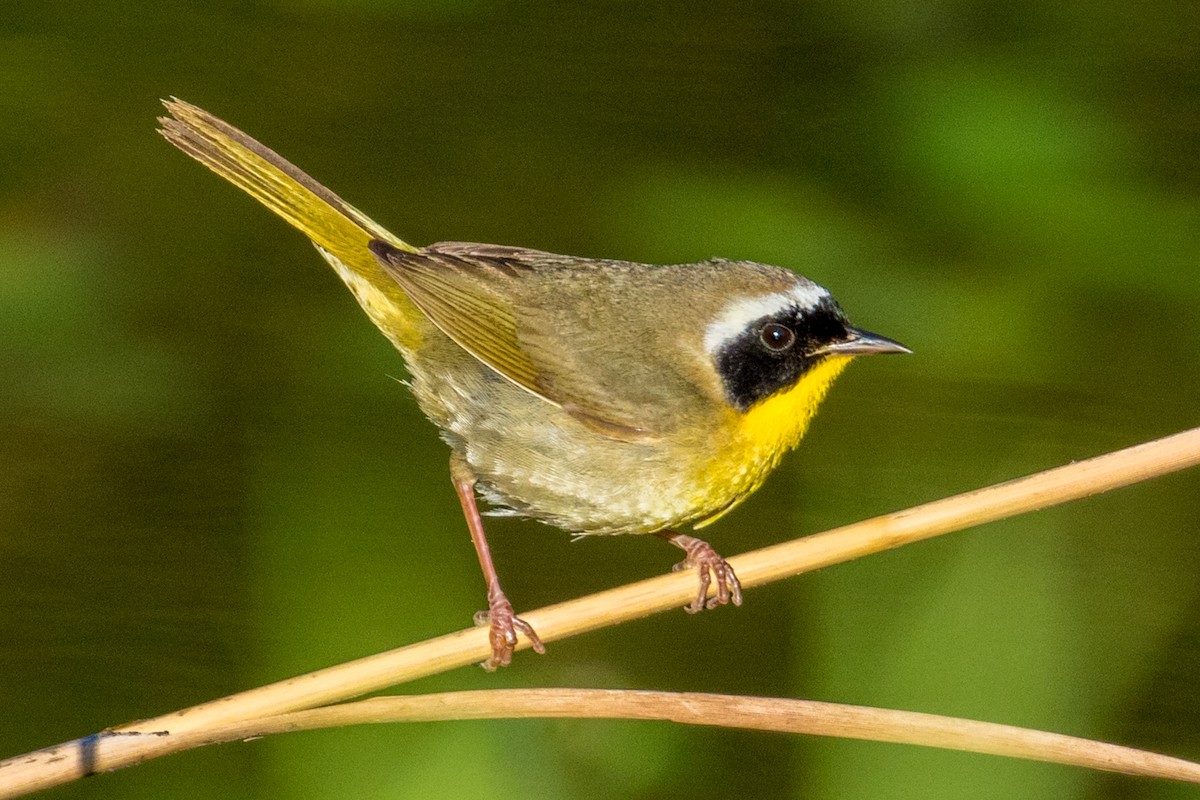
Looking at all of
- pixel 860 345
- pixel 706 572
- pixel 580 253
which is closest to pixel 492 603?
pixel 706 572

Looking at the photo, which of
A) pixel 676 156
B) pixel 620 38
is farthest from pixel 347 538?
pixel 620 38

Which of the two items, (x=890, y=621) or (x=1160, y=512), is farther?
(x=1160, y=512)

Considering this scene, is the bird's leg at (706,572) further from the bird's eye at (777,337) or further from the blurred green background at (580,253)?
the bird's eye at (777,337)

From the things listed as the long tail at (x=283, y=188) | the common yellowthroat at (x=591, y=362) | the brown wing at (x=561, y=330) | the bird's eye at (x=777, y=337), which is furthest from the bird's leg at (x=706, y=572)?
the long tail at (x=283, y=188)

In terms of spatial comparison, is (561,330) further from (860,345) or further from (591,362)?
(860,345)

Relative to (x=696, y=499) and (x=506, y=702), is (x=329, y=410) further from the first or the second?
(x=506, y=702)
